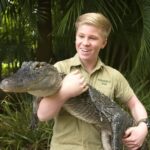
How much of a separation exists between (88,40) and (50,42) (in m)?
4.19

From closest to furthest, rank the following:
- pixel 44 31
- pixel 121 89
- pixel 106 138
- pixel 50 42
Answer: pixel 106 138, pixel 121 89, pixel 44 31, pixel 50 42

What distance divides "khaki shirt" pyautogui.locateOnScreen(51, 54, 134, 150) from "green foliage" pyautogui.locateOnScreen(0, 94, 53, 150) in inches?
97.6

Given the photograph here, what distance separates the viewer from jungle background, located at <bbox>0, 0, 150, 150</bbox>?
5746mm

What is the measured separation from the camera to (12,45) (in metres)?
6.97

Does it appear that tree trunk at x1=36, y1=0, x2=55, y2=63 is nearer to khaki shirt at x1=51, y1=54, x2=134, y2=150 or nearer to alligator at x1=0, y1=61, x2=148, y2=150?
khaki shirt at x1=51, y1=54, x2=134, y2=150

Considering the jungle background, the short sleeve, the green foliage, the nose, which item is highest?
the nose

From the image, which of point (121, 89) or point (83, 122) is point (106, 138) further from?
point (121, 89)

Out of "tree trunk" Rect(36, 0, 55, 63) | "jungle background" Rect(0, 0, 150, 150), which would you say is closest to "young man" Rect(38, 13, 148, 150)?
"jungle background" Rect(0, 0, 150, 150)

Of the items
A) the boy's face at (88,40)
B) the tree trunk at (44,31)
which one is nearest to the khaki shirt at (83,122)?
the boy's face at (88,40)

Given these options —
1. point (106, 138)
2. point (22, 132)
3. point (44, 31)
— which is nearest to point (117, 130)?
point (106, 138)

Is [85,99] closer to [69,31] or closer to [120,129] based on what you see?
[120,129]

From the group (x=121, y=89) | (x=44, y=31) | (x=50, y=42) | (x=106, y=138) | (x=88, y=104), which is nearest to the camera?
(x=88, y=104)

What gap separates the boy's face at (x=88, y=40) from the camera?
2.70 metres

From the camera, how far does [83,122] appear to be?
2721 millimetres
